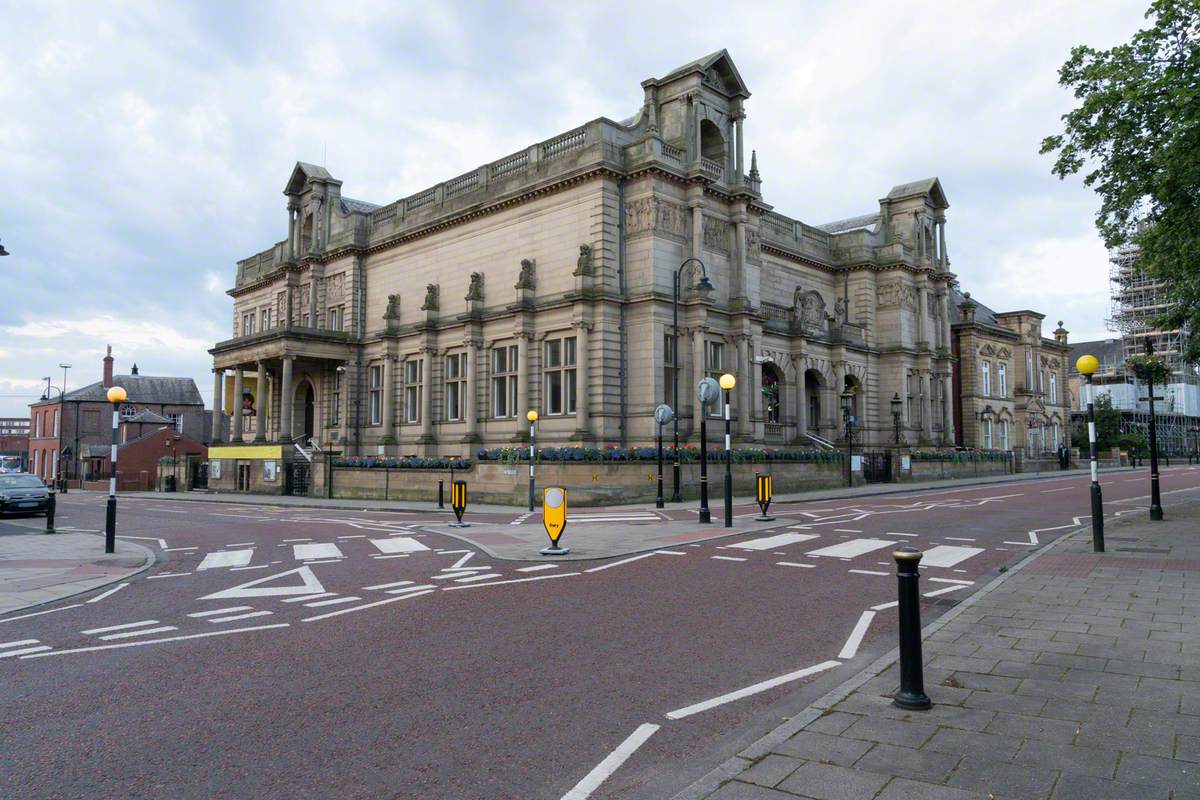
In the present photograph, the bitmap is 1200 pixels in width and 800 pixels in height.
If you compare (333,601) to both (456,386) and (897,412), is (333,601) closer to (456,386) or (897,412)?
(456,386)

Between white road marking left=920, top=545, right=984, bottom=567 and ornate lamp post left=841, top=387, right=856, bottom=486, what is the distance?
2326 centimetres

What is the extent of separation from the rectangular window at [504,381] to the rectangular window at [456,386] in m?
2.28

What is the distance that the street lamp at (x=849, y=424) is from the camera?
3694 centimetres

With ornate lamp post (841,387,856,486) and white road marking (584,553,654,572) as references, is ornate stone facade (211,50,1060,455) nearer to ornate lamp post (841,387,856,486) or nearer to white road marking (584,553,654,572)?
ornate lamp post (841,387,856,486)

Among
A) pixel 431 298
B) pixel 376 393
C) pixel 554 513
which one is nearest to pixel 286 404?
pixel 376 393

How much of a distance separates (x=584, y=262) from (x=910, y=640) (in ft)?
90.5

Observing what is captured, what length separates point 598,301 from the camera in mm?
31578

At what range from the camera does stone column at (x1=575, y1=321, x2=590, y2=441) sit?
103 feet

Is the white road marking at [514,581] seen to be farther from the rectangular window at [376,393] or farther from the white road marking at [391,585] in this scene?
the rectangular window at [376,393]

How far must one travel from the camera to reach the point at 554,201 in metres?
33.7

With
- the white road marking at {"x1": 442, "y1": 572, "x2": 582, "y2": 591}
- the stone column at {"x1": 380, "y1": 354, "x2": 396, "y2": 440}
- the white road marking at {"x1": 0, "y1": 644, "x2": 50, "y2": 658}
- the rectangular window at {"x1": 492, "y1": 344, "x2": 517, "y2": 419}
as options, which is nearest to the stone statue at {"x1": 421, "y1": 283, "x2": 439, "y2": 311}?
the stone column at {"x1": 380, "y1": 354, "x2": 396, "y2": 440}

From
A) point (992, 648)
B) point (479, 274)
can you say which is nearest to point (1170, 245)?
point (992, 648)

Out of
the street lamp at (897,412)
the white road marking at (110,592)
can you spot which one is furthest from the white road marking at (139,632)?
the street lamp at (897,412)

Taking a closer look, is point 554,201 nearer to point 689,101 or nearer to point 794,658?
point 689,101
